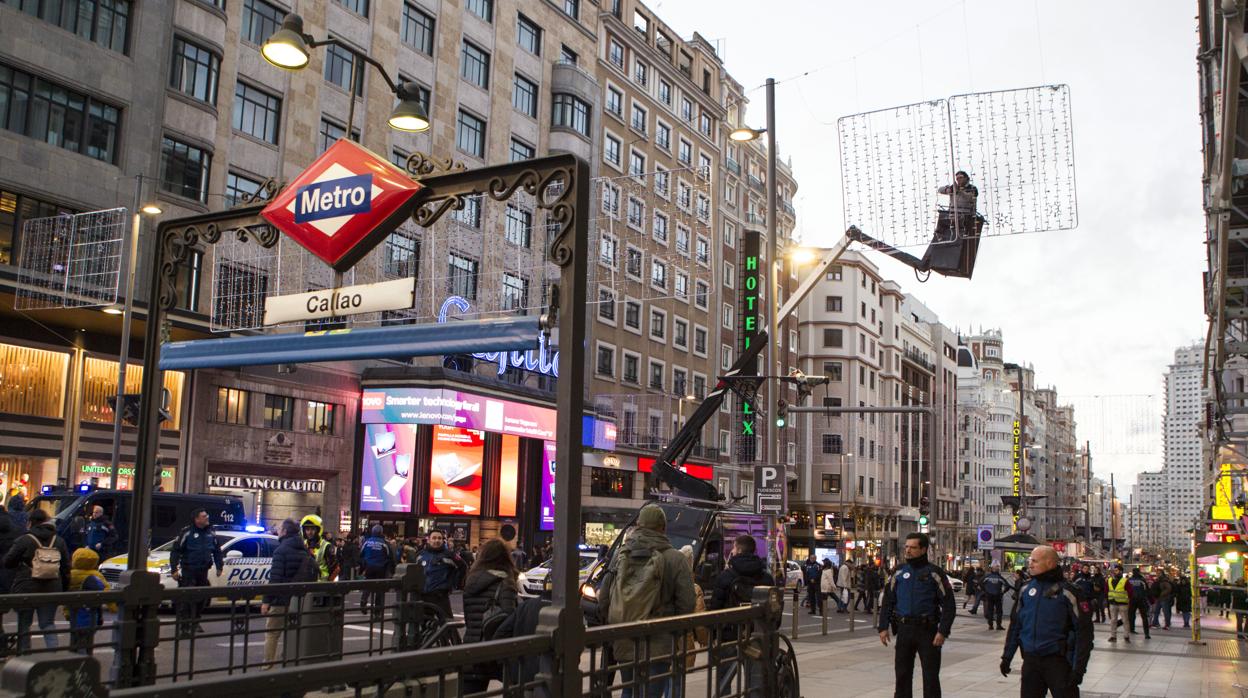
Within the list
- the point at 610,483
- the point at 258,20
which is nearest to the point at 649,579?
the point at 258,20

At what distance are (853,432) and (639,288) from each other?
1324 inches

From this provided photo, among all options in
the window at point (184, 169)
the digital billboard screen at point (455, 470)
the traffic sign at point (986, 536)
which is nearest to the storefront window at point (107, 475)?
the window at point (184, 169)

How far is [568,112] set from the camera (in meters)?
49.8

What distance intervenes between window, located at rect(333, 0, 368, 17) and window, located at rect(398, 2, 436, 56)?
4.89ft

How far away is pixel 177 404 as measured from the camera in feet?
107

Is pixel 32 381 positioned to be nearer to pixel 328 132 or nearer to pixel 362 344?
pixel 328 132

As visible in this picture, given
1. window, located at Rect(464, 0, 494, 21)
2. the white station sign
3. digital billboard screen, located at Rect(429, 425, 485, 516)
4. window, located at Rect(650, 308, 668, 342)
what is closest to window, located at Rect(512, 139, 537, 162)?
window, located at Rect(464, 0, 494, 21)

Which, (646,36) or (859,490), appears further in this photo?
(859,490)

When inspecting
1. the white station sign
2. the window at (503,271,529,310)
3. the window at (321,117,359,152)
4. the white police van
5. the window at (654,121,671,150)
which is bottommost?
the white police van

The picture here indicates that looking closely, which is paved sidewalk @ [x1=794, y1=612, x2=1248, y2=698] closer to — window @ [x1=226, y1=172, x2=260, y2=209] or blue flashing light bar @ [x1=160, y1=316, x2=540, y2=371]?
blue flashing light bar @ [x1=160, y1=316, x2=540, y2=371]

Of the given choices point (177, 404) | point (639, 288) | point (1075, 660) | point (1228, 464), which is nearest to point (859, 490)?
point (639, 288)

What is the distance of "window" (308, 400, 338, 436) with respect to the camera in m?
37.1

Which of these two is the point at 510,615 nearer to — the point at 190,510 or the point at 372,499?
the point at 190,510

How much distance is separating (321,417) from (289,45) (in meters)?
29.8
